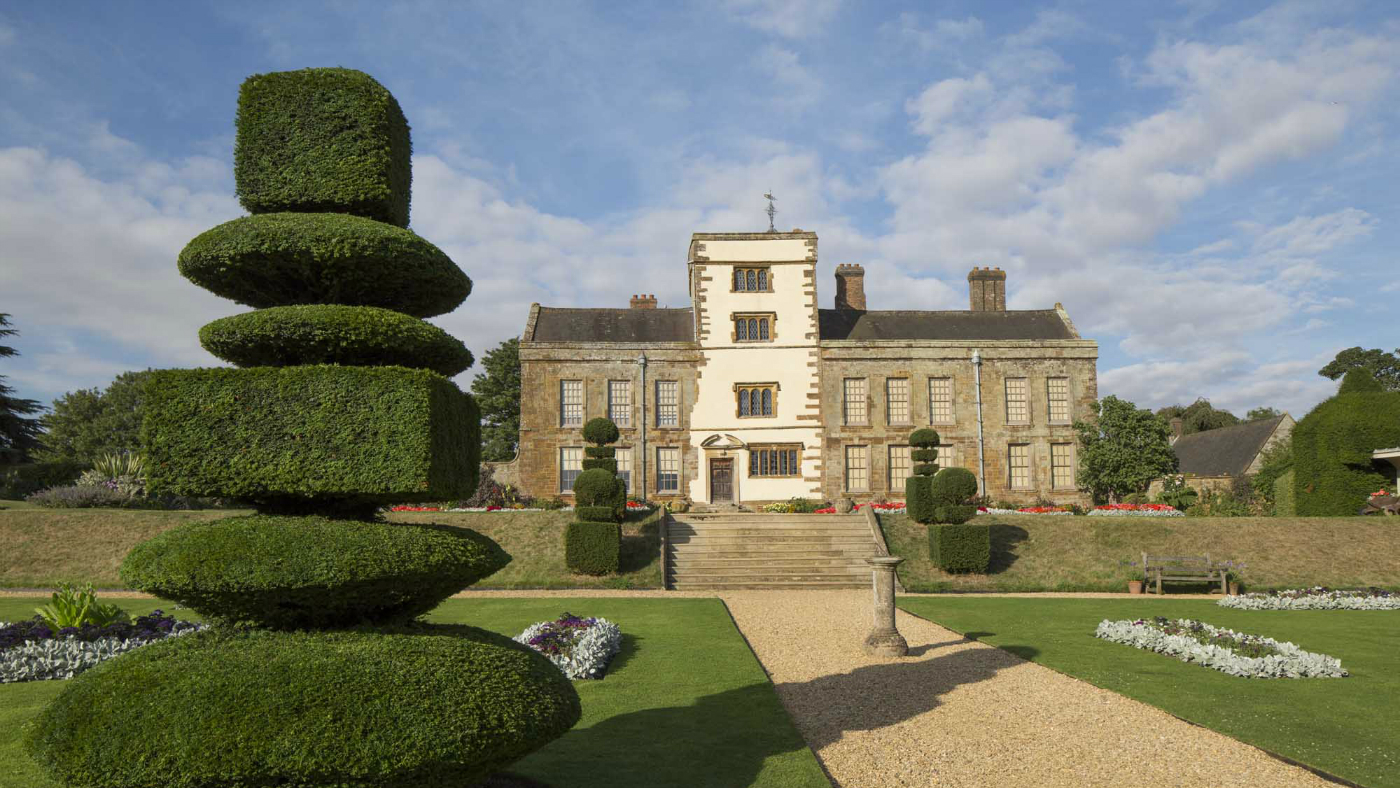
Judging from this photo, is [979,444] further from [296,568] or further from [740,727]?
[296,568]

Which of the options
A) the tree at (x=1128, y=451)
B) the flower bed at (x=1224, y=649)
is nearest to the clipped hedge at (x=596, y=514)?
the flower bed at (x=1224, y=649)

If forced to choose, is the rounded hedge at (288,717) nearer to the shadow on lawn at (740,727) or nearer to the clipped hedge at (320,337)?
the shadow on lawn at (740,727)

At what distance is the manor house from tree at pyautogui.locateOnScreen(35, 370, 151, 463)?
43654mm

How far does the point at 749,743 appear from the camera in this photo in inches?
302

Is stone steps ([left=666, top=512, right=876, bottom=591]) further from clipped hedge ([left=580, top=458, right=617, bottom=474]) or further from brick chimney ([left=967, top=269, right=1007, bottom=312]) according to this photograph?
brick chimney ([left=967, top=269, right=1007, bottom=312])

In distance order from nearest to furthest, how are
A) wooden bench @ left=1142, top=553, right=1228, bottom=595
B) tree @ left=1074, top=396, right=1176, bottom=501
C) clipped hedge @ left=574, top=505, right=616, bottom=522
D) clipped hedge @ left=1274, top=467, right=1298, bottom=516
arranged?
wooden bench @ left=1142, top=553, right=1228, bottom=595 < clipped hedge @ left=574, top=505, right=616, bottom=522 < clipped hedge @ left=1274, top=467, right=1298, bottom=516 < tree @ left=1074, top=396, right=1176, bottom=501

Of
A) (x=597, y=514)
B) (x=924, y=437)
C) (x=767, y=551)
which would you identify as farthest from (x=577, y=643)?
(x=924, y=437)

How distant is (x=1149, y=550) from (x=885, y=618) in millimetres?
14321

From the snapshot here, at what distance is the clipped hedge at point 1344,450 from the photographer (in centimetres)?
2511

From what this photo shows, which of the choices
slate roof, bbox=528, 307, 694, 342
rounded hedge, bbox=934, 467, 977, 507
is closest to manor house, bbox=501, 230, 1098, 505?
slate roof, bbox=528, 307, 694, 342

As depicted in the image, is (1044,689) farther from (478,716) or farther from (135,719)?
(135,719)

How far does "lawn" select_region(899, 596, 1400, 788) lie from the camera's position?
303 inches

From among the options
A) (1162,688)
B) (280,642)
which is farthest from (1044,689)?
(280,642)

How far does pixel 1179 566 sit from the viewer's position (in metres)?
21.2
